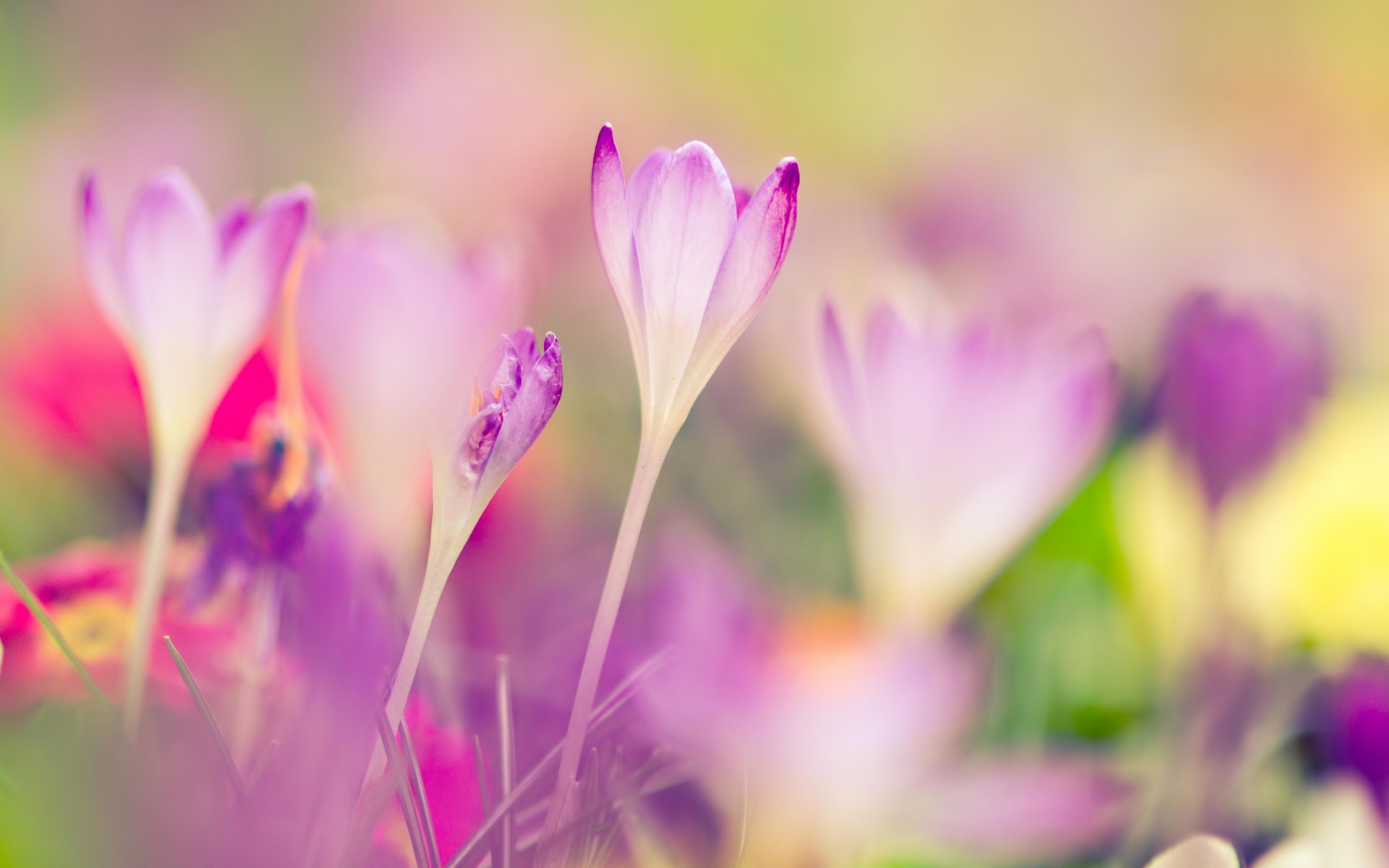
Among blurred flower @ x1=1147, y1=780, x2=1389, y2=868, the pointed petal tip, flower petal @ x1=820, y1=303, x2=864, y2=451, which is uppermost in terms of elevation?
the pointed petal tip

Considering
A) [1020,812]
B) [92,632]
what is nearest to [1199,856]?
[1020,812]

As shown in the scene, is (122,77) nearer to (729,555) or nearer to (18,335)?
(18,335)

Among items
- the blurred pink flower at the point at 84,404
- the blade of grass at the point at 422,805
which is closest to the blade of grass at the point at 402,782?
the blade of grass at the point at 422,805

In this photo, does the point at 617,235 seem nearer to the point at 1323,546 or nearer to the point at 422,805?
the point at 422,805

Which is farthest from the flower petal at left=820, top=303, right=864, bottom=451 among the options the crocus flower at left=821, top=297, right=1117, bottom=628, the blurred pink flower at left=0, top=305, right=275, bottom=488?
the blurred pink flower at left=0, top=305, right=275, bottom=488

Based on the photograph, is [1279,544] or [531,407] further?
[1279,544]

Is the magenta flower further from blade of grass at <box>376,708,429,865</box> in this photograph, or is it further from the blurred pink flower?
the blurred pink flower

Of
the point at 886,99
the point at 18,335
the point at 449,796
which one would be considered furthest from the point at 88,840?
the point at 886,99
